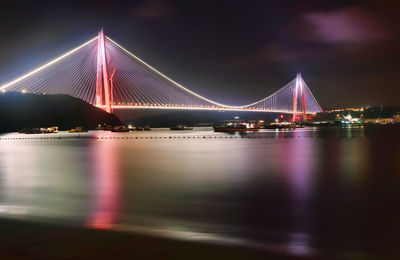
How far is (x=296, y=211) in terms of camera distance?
6125mm

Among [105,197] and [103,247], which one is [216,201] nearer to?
[105,197]

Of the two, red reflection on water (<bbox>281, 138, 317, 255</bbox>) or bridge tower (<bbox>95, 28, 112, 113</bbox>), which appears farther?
bridge tower (<bbox>95, 28, 112, 113</bbox>)

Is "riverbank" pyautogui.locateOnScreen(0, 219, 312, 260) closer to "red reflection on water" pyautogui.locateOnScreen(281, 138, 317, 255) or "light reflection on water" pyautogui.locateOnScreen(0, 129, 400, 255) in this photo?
"light reflection on water" pyautogui.locateOnScreen(0, 129, 400, 255)

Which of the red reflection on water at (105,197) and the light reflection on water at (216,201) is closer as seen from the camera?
the light reflection on water at (216,201)

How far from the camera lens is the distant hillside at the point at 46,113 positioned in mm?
72363

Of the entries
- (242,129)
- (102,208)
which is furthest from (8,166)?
(242,129)

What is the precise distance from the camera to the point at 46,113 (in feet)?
256

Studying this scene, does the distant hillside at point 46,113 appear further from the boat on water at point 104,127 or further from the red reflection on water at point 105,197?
the red reflection on water at point 105,197

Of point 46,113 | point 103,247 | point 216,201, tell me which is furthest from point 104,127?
point 103,247

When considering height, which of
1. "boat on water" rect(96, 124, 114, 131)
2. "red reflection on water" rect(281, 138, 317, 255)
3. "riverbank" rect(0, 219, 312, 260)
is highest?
"boat on water" rect(96, 124, 114, 131)

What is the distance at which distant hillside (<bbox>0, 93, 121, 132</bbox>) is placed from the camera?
237 feet

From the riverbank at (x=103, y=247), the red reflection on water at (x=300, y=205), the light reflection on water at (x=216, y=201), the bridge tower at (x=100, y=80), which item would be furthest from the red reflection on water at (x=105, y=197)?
the bridge tower at (x=100, y=80)

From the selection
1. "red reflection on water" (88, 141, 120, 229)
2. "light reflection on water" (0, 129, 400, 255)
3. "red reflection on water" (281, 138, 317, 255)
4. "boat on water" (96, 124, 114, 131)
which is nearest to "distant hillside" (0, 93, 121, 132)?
"boat on water" (96, 124, 114, 131)

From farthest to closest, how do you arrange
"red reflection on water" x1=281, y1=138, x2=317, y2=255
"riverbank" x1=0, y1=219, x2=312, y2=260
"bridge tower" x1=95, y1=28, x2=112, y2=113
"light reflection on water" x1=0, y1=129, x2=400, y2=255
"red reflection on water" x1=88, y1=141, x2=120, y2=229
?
"bridge tower" x1=95, y1=28, x2=112, y2=113
"red reflection on water" x1=88, y1=141, x2=120, y2=229
"light reflection on water" x1=0, y1=129, x2=400, y2=255
"red reflection on water" x1=281, y1=138, x2=317, y2=255
"riverbank" x1=0, y1=219, x2=312, y2=260
